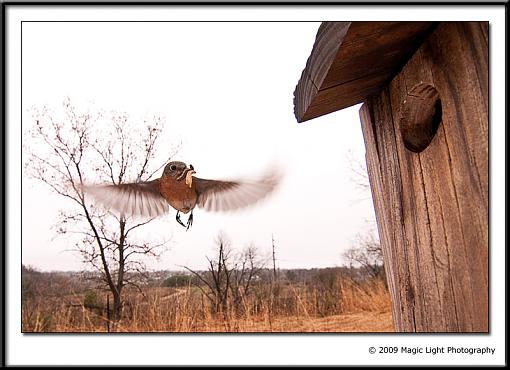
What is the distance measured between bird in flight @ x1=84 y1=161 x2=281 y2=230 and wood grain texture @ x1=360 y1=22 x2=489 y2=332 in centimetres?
67

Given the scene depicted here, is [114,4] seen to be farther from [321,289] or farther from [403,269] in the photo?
[321,289]

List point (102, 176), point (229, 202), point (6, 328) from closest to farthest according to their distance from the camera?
point (6, 328)
point (229, 202)
point (102, 176)

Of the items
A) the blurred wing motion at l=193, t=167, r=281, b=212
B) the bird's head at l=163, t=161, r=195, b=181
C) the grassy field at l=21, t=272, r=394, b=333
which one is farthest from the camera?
the grassy field at l=21, t=272, r=394, b=333

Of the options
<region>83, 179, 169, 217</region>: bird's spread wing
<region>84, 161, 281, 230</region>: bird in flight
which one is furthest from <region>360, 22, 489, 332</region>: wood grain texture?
<region>83, 179, 169, 217</region>: bird's spread wing

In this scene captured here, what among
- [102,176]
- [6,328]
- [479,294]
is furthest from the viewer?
[102,176]

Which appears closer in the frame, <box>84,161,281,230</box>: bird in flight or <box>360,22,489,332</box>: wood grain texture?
<box>360,22,489,332</box>: wood grain texture

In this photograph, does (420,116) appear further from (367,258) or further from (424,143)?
(367,258)

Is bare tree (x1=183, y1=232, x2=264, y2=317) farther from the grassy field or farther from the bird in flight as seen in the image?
the bird in flight

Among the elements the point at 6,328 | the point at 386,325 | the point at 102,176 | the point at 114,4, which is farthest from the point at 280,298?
the point at 114,4

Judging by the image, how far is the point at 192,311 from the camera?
2369mm

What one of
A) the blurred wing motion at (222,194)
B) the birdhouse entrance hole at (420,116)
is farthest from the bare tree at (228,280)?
the birdhouse entrance hole at (420,116)

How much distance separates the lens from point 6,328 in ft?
3.12

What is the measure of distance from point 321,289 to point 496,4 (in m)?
2.12

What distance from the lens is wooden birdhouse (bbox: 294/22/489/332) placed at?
39 centimetres
